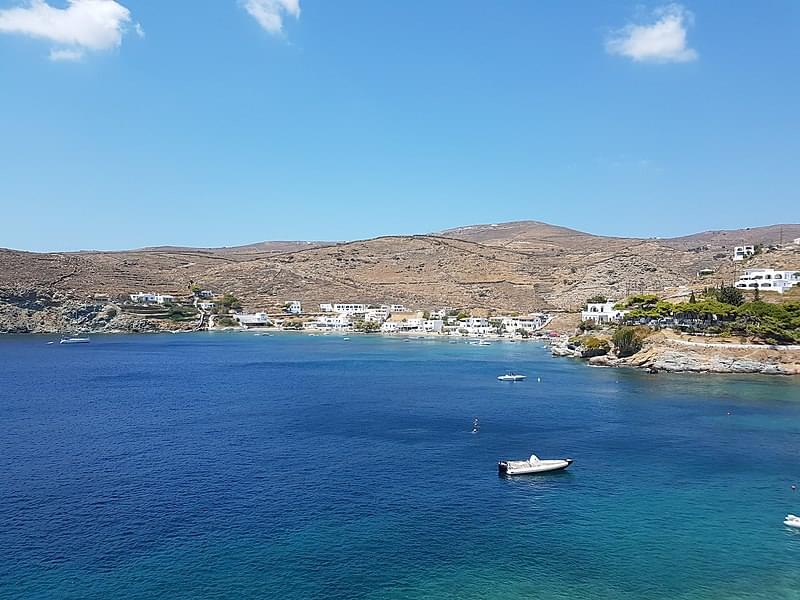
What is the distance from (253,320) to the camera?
162m

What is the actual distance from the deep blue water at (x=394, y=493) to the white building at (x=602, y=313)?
49.3 metres

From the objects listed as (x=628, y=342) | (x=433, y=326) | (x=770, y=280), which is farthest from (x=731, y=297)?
(x=433, y=326)

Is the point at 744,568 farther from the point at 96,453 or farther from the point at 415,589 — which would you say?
the point at 96,453

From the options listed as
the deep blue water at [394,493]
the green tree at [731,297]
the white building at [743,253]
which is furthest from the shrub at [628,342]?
the white building at [743,253]

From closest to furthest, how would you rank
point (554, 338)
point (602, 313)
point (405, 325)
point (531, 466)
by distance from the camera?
1. point (531, 466)
2. point (602, 313)
3. point (554, 338)
4. point (405, 325)

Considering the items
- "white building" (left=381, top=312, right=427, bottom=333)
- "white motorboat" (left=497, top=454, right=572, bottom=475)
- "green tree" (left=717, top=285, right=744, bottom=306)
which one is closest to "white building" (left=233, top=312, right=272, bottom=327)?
"white building" (left=381, top=312, right=427, bottom=333)

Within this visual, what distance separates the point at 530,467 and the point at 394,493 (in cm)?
850

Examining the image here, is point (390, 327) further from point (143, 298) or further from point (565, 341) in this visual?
point (143, 298)

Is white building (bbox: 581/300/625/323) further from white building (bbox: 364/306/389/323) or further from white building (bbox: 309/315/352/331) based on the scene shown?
white building (bbox: 309/315/352/331)

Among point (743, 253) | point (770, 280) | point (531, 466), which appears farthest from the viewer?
point (743, 253)

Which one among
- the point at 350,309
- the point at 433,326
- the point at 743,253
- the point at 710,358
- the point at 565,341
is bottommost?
the point at 710,358

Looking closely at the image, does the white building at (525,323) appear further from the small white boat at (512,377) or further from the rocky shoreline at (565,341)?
the small white boat at (512,377)

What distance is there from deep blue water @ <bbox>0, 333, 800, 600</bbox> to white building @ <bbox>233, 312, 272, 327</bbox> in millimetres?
95132

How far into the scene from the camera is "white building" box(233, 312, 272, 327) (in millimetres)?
161625
